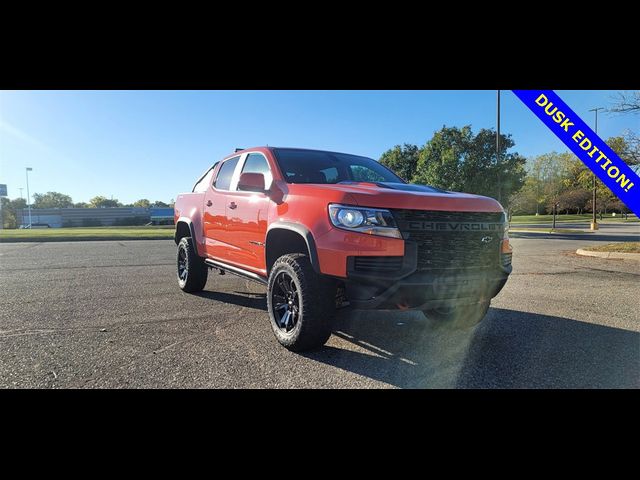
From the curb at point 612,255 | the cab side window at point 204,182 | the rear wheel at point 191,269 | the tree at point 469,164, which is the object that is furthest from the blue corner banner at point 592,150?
the tree at point 469,164

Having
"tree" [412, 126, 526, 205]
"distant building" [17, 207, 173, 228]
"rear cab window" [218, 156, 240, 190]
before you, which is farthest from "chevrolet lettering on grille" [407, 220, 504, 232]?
"distant building" [17, 207, 173, 228]

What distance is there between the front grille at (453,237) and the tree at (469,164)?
66.9ft

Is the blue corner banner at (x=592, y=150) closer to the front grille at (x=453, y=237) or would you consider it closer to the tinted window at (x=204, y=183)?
the front grille at (x=453, y=237)

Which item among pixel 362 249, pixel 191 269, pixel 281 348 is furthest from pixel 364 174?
pixel 191 269

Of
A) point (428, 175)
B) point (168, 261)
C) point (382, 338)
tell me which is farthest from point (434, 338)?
point (428, 175)

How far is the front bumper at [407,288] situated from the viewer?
309 centimetres

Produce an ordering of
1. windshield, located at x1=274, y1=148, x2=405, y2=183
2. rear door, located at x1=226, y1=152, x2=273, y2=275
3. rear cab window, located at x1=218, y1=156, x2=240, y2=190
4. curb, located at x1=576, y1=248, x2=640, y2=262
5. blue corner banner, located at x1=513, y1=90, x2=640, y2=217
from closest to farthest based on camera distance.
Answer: rear door, located at x1=226, y1=152, x2=273, y2=275
windshield, located at x1=274, y1=148, x2=405, y2=183
blue corner banner, located at x1=513, y1=90, x2=640, y2=217
rear cab window, located at x1=218, y1=156, x2=240, y2=190
curb, located at x1=576, y1=248, x2=640, y2=262

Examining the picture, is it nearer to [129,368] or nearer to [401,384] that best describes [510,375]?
[401,384]

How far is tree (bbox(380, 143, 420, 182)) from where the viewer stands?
109ft

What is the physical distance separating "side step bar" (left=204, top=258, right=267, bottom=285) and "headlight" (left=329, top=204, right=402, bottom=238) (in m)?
1.41

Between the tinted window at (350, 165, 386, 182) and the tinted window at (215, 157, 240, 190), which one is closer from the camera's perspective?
the tinted window at (350, 165, 386, 182)

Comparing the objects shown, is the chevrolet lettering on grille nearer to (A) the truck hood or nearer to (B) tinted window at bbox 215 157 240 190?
(A) the truck hood

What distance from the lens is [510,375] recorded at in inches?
122
